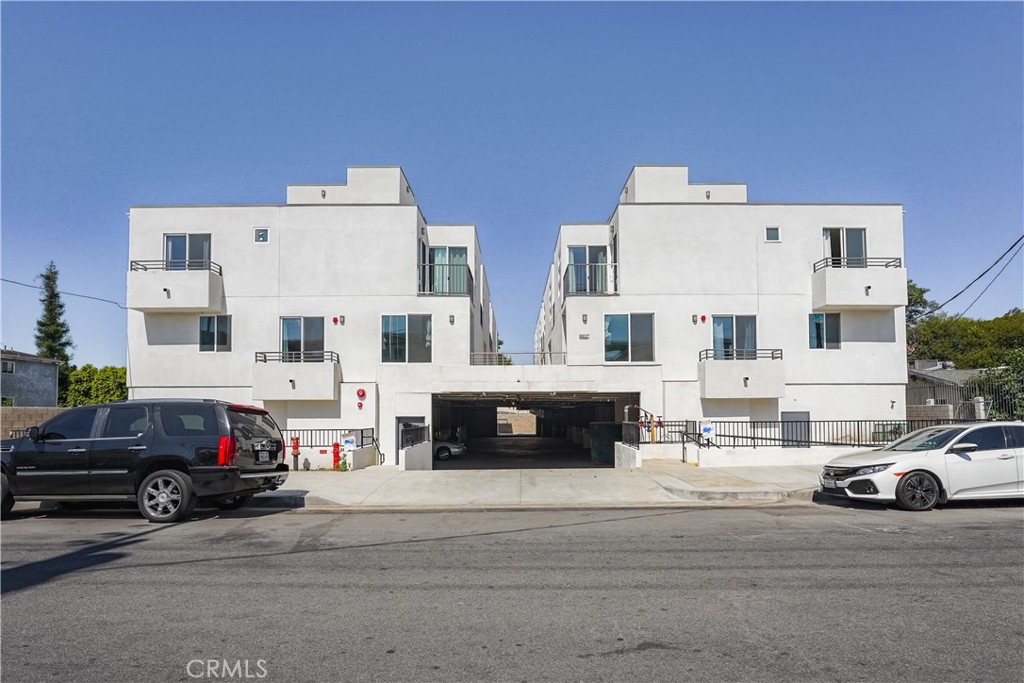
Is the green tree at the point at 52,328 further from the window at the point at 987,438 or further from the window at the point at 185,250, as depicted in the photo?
the window at the point at 987,438

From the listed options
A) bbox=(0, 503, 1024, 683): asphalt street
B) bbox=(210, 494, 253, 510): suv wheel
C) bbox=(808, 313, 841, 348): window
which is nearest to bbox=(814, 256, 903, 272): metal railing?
bbox=(808, 313, 841, 348): window

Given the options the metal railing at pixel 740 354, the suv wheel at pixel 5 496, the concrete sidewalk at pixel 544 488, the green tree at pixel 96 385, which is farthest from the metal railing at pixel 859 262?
the green tree at pixel 96 385

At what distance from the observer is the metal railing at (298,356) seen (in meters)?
25.3

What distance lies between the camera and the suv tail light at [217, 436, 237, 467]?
10.9m

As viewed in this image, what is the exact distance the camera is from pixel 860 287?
25016 mm

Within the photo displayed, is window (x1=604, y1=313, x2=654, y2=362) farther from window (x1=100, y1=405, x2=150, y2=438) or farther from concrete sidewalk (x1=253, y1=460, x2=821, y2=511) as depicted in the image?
window (x1=100, y1=405, x2=150, y2=438)

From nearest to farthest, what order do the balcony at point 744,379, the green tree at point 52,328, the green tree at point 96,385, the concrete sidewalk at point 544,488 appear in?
1. the concrete sidewalk at point 544,488
2. the balcony at point 744,379
3. the green tree at point 96,385
4. the green tree at point 52,328

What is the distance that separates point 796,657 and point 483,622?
2.36 m

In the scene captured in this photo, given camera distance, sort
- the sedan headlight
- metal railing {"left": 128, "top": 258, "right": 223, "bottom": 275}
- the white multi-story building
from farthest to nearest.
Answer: the white multi-story building < metal railing {"left": 128, "top": 258, "right": 223, "bottom": 275} < the sedan headlight

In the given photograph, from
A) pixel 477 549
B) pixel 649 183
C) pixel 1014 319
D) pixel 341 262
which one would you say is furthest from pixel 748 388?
pixel 1014 319

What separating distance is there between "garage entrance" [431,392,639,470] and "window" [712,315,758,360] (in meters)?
3.86

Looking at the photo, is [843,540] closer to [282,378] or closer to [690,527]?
[690,527]

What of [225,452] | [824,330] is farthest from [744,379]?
[225,452]

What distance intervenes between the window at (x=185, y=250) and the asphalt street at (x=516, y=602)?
16.7 m
